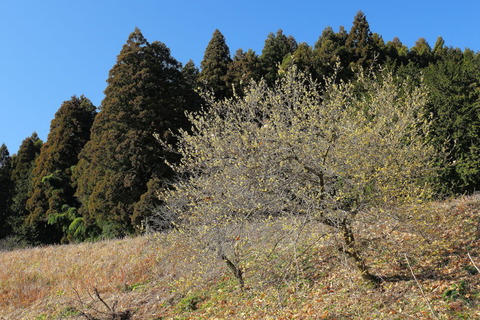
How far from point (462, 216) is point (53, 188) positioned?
20.3 metres

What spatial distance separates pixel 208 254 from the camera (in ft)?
20.7

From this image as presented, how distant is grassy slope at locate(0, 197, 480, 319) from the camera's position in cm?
481

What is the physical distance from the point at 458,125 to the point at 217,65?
1410cm

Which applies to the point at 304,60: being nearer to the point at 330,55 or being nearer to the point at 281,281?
the point at 330,55

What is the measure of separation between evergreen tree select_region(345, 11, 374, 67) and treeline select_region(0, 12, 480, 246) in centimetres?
7

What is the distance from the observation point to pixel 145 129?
588 inches

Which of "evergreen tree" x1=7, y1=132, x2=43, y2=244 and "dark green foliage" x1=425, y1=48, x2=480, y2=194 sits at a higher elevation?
"evergreen tree" x1=7, y1=132, x2=43, y2=244

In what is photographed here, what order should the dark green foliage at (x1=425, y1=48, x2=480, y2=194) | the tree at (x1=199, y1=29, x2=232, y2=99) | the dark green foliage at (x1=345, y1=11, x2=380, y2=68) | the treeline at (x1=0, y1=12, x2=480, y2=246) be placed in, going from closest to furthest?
the dark green foliage at (x1=425, y1=48, x2=480, y2=194)
the treeline at (x1=0, y1=12, x2=480, y2=246)
the tree at (x1=199, y1=29, x2=232, y2=99)
the dark green foliage at (x1=345, y1=11, x2=380, y2=68)

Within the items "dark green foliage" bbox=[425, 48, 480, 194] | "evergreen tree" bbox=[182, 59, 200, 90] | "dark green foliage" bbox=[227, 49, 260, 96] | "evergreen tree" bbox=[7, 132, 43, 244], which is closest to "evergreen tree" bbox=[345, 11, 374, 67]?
"dark green foliage" bbox=[227, 49, 260, 96]

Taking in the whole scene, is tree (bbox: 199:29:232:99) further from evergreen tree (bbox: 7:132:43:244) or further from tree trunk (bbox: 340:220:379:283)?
tree trunk (bbox: 340:220:379:283)

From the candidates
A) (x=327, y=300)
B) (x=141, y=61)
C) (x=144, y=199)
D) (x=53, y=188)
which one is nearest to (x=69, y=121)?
(x=53, y=188)

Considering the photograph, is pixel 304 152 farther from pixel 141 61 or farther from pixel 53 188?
pixel 53 188

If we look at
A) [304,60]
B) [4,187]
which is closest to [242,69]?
[304,60]

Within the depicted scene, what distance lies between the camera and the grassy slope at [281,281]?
481cm
